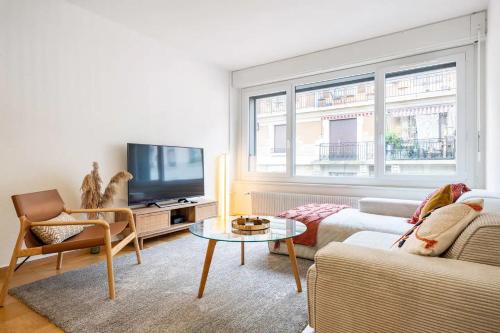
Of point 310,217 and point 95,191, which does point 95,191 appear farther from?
point 310,217

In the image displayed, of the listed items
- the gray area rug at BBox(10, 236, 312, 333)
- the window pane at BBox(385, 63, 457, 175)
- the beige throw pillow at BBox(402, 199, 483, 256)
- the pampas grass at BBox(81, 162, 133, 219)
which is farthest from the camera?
the window pane at BBox(385, 63, 457, 175)

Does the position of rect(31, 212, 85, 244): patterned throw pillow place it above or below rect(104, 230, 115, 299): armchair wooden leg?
above

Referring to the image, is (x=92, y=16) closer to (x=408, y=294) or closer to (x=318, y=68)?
(x=318, y=68)

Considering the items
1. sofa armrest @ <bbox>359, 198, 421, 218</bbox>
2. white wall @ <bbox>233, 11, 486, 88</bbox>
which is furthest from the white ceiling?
sofa armrest @ <bbox>359, 198, 421, 218</bbox>

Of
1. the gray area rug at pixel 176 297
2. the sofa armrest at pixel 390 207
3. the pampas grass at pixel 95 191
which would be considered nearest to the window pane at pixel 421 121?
the sofa armrest at pixel 390 207

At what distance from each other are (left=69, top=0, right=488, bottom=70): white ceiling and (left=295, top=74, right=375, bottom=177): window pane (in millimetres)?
708

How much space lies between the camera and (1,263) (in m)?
2.48

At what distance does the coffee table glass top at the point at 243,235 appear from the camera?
1.92 meters

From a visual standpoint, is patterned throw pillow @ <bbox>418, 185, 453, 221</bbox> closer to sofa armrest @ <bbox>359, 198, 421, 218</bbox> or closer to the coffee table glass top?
the coffee table glass top

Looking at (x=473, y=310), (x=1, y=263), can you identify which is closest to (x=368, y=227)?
(x=473, y=310)

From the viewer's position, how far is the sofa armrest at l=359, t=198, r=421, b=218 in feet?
9.46

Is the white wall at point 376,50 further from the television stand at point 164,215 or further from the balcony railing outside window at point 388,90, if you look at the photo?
the television stand at point 164,215

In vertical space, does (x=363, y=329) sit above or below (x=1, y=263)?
above

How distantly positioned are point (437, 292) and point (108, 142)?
335 centimetres
